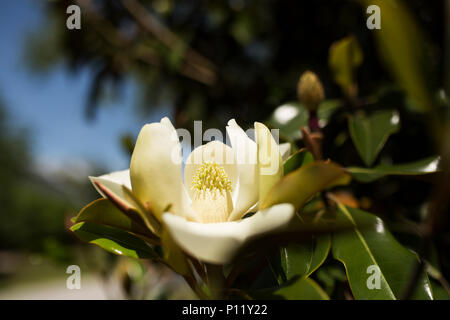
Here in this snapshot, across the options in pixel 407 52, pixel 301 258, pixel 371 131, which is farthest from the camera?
pixel 371 131

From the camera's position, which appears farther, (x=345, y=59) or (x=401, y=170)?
(x=345, y=59)

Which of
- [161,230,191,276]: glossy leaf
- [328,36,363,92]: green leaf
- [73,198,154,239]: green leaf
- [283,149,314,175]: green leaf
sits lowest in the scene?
[161,230,191,276]: glossy leaf

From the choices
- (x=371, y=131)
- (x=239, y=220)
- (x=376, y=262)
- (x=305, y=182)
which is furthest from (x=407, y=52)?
(x=371, y=131)

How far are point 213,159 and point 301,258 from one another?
7.7 inches

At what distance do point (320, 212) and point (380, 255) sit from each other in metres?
0.12

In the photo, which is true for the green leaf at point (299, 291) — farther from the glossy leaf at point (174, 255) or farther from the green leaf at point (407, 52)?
the green leaf at point (407, 52)

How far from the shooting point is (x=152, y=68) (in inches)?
85.3

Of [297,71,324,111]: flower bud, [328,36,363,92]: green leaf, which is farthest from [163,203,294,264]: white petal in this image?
[328,36,363,92]: green leaf

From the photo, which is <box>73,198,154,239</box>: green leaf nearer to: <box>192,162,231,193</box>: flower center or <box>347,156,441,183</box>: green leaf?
<box>192,162,231,193</box>: flower center

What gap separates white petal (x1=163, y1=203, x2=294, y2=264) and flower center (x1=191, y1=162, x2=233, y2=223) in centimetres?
10

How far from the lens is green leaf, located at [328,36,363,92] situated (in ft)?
2.91

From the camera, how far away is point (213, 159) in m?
0.53

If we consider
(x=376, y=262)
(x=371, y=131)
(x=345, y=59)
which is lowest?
(x=376, y=262)

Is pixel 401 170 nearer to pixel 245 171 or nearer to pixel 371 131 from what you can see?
pixel 371 131
